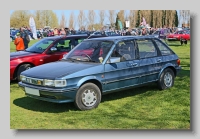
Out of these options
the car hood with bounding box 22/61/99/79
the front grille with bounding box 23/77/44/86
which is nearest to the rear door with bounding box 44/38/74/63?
the car hood with bounding box 22/61/99/79

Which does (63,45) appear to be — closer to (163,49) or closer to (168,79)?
(163,49)

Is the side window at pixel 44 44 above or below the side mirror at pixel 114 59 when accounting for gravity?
above

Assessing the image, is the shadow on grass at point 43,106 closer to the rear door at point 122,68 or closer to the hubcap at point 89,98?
the hubcap at point 89,98

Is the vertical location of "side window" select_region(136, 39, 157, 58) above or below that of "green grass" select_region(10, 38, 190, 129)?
above

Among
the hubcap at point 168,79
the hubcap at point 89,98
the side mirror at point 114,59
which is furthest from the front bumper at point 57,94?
the hubcap at point 168,79

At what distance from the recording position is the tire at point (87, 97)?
5.77m

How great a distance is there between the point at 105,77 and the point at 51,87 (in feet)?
4.05

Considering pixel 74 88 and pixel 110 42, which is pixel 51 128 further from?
pixel 110 42

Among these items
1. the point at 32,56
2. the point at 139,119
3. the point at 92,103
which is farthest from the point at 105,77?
the point at 32,56

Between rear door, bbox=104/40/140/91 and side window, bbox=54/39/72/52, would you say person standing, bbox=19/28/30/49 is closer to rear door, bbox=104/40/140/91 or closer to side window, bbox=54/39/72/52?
side window, bbox=54/39/72/52

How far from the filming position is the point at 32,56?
895 cm

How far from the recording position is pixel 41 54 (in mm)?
9086

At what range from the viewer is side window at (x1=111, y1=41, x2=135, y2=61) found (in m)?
6.54

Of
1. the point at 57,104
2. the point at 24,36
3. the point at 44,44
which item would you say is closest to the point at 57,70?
the point at 57,104
